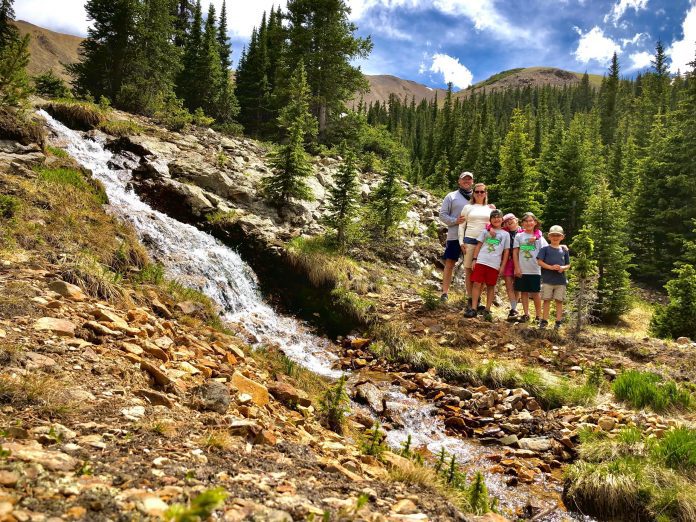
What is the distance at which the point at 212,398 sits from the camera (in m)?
4.03

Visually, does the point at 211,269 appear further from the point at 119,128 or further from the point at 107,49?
the point at 107,49

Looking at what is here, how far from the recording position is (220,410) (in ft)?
13.0

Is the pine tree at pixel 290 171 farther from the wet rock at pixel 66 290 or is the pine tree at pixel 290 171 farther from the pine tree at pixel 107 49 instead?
the pine tree at pixel 107 49

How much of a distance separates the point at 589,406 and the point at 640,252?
2825 cm

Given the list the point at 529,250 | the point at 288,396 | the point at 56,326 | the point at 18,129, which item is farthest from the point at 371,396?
the point at 18,129

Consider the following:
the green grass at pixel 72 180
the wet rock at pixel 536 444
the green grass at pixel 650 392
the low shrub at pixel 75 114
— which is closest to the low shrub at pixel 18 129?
the green grass at pixel 72 180

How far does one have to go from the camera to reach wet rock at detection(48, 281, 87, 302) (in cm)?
526

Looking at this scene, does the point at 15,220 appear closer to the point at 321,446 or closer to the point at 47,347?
the point at 47,347

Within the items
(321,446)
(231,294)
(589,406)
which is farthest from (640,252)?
(321,446)

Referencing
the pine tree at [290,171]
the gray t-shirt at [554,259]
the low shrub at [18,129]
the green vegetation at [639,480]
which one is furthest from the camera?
the pine tree at [290,171]

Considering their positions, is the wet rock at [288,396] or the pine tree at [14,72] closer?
the wet rock at [288,396]

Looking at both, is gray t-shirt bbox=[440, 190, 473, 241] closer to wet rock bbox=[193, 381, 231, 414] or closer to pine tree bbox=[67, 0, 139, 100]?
wet rock bbox=[193, 381, 231, 414]

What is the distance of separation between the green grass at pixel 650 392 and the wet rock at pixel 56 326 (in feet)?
26.1

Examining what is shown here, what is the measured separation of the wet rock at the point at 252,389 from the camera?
4621 mm
